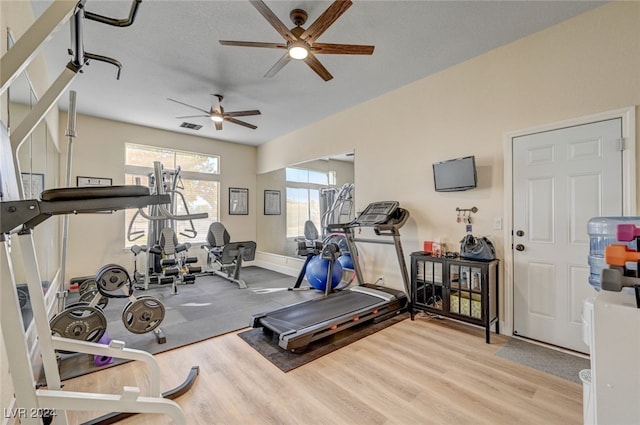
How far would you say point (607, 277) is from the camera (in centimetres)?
112

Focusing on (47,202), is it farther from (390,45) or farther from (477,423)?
(390,45)

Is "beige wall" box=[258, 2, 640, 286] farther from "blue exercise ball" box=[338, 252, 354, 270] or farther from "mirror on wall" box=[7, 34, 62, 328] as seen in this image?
"mirror on wall" box=[7, 34, 62, 328]

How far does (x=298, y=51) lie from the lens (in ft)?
8.35

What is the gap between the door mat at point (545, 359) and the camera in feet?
7.50

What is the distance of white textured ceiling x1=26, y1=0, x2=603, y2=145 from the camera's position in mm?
2494

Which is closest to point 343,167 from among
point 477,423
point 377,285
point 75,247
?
point 377,285

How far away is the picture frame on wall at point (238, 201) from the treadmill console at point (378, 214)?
4.04 metres

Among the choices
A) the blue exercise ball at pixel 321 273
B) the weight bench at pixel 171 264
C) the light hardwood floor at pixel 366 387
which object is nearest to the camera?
the light hardwood floor at pixel 366 387

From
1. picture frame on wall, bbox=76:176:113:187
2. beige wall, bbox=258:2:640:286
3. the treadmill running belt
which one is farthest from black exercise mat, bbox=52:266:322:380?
picture frame on wall, bbox=76:176:113:187

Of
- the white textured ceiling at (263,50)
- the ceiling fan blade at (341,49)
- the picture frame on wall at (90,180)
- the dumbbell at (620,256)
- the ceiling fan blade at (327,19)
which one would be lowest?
the dumbbell at (620,256)

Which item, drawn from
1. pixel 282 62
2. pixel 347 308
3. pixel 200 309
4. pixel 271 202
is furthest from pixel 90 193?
pixel 271 202

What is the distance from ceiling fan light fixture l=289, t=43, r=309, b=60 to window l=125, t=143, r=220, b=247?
364 centimetres

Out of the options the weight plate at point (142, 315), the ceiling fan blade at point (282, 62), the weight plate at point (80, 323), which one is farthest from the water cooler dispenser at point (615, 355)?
the weight plate at point (80, 323)

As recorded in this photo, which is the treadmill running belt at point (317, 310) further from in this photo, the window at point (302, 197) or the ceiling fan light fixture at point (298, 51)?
the ceiling fan light fixture at point (298, 51)
